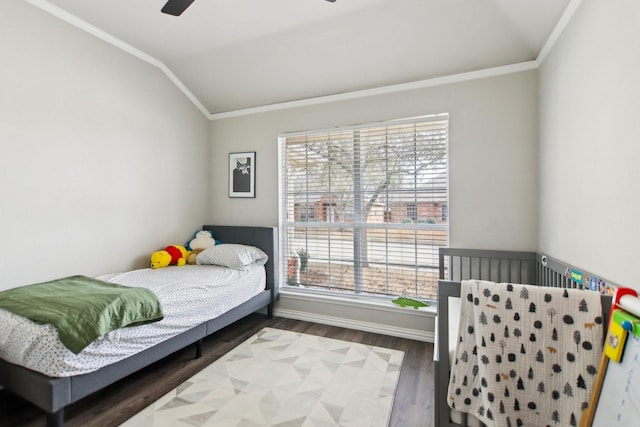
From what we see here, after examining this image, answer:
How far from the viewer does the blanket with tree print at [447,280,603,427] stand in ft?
3.50

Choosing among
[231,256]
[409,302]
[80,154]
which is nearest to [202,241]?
[231,256]

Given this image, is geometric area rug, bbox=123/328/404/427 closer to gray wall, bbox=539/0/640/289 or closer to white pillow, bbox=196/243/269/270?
white pillow, bbox=196/243/269/270

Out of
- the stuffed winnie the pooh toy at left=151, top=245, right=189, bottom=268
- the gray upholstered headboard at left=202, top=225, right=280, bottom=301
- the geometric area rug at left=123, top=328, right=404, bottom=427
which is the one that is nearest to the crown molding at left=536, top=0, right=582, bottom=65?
the geometric area rug at left=123, top=328, right=404, bottom=427

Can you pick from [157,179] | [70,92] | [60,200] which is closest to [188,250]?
[157,179]

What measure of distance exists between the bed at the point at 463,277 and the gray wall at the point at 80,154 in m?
2.77

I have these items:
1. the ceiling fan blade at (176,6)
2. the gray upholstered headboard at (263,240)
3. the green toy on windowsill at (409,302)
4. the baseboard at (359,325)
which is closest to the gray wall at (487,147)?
the green toy on windowsill at (409,302)

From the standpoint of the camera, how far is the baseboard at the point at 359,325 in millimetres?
2818

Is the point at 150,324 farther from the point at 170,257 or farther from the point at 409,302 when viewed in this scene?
the point at 409,302

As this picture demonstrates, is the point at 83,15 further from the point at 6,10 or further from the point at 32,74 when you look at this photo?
the point at 32,74

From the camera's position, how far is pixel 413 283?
2.98 metres

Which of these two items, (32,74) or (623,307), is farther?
(32,74)

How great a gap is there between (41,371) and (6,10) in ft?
7.76

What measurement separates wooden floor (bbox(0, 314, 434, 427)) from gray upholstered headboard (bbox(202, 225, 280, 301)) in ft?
2.02

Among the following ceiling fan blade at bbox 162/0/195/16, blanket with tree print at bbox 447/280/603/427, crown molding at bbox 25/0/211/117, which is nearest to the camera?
blanket with tree print at bbox 447/280/603/427
